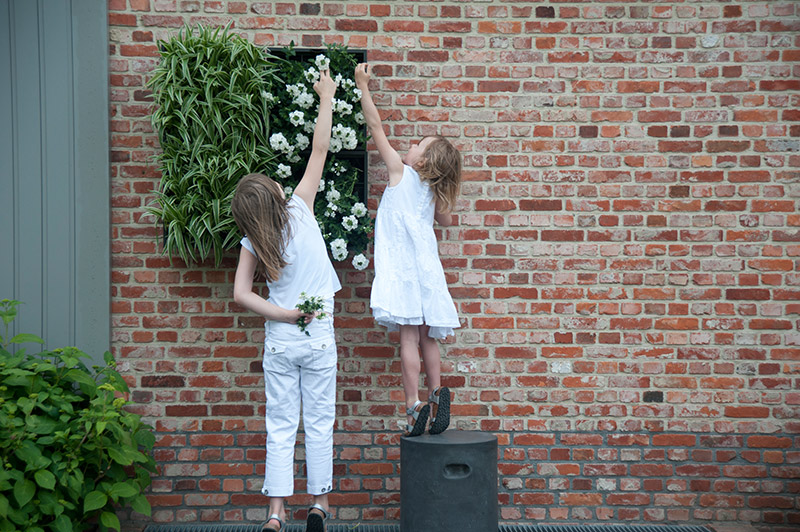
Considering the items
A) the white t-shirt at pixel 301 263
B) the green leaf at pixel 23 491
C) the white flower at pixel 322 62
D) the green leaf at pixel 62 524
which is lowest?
the green leaf at pixel 62 524

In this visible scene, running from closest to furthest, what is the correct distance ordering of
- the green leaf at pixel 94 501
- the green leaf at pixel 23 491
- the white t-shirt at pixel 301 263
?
1. the green leaf at pixel 23 491
2. the green leaf at pixel 94 501
3. the white t-shirt at pixel 301 263

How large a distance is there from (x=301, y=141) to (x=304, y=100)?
0.23 meters

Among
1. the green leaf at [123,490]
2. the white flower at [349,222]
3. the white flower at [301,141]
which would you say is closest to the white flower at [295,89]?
the white flower at [301,141]

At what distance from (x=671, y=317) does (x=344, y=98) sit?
2361mm

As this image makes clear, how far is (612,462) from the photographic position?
148 inches

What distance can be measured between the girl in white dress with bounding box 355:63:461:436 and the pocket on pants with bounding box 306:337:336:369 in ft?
1.04

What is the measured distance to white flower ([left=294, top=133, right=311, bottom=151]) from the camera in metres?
3.47

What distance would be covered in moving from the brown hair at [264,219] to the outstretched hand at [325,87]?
2.03 ft

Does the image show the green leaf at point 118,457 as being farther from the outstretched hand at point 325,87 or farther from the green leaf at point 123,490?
the outstretched hand at point 325,87

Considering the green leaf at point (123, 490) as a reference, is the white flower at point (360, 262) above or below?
above

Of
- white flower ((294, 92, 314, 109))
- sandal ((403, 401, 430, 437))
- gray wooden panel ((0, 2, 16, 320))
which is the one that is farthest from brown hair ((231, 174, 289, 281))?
gray wooden panel ((0, 2, 16, 320))

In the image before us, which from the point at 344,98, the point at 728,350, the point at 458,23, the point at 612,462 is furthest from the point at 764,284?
the point at 344,98

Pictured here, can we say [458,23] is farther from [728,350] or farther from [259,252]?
[728,350]

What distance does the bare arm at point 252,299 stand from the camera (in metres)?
3.10
